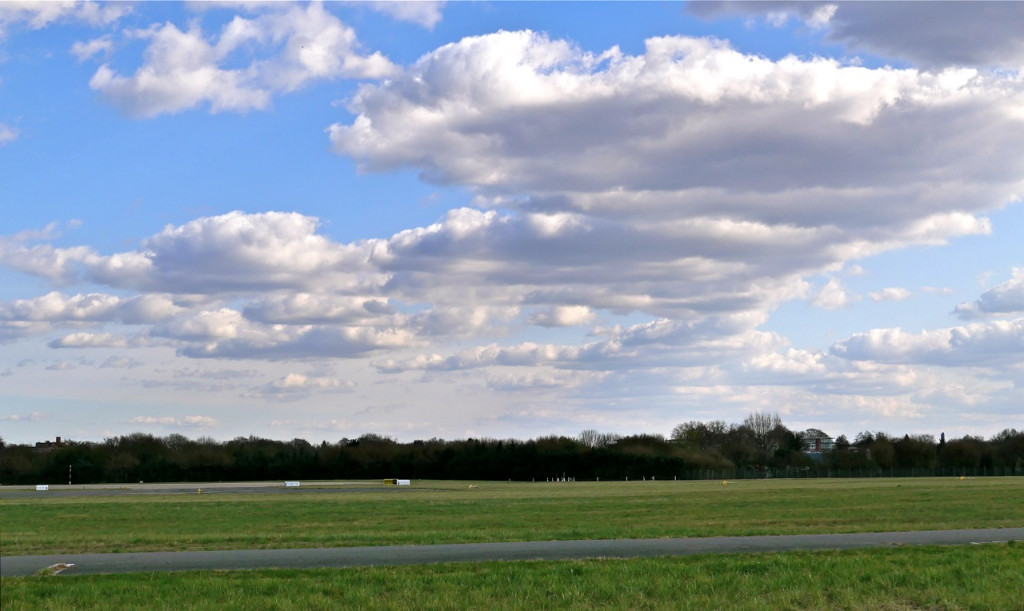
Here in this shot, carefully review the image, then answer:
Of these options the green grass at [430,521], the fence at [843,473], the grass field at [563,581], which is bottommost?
the fence at [843,473]

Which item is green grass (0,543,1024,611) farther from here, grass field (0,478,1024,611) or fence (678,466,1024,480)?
fence (678,466,1024,480)

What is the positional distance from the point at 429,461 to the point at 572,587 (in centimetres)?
12679

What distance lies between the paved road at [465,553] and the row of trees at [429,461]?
108175 mm

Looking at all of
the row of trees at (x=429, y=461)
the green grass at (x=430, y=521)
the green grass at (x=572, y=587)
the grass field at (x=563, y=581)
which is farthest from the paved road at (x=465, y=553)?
the row of trees at (x=429, y=461)

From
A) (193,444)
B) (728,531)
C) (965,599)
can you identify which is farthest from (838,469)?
(965,599)

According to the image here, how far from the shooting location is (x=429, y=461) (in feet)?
467

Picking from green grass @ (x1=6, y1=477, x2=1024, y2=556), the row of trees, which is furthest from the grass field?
the row of trees

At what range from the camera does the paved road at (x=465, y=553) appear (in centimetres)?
2047

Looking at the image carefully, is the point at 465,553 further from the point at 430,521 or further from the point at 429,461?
the point at 429,461

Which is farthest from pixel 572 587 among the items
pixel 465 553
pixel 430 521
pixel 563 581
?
pixel 430 521

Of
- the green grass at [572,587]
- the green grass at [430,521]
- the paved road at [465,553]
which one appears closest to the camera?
the green grass at [572,587]

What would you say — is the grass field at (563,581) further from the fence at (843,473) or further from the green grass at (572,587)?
the fence at (843,473)

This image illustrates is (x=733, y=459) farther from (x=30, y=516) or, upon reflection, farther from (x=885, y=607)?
(x=885, y=607)

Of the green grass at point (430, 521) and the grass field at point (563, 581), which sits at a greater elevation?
the grass field at point (563, 581)
